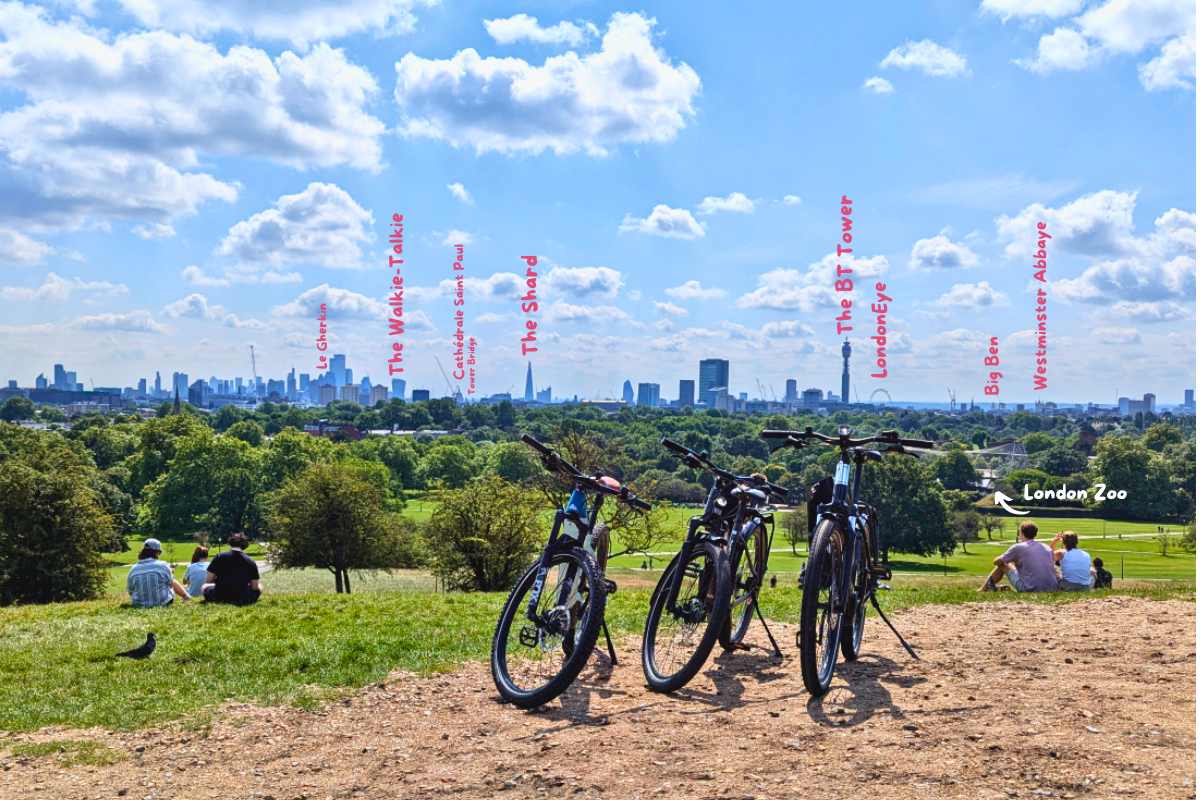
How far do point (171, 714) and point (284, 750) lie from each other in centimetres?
146

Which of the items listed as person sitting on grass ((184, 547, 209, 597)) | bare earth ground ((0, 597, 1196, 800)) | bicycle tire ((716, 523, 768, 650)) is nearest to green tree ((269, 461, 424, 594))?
person sitting on grass ((184, 547, 209, 597))

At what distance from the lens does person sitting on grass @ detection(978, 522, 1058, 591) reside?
1291 centimetres

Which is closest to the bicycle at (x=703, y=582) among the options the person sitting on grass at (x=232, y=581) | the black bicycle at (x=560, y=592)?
the black bicycle at (x=560, y=592)

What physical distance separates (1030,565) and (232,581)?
1176 centimetres

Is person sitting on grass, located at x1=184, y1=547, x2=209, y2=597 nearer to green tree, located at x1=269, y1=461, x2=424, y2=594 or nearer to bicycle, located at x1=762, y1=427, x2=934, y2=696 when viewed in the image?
bicycle, located at x1=762, y1=427, x2=934, y2=696

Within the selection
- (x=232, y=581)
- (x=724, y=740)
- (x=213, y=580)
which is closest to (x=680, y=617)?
(x=724, y=740)

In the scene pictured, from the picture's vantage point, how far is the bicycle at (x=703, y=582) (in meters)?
6.79

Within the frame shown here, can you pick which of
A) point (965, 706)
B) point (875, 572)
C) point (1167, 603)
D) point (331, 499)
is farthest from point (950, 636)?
point (331, 499)

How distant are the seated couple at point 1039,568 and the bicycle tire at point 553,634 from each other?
8.33 metres

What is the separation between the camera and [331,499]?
142 feet

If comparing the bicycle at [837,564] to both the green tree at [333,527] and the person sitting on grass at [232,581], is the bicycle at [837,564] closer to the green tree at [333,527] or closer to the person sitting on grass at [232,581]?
the person sitting on grass at [232,581]

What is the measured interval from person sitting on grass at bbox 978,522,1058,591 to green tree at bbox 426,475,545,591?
21433 millimetres

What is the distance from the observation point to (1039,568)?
42.3 ft

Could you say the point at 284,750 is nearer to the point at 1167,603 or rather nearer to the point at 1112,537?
the point at 1167,603
